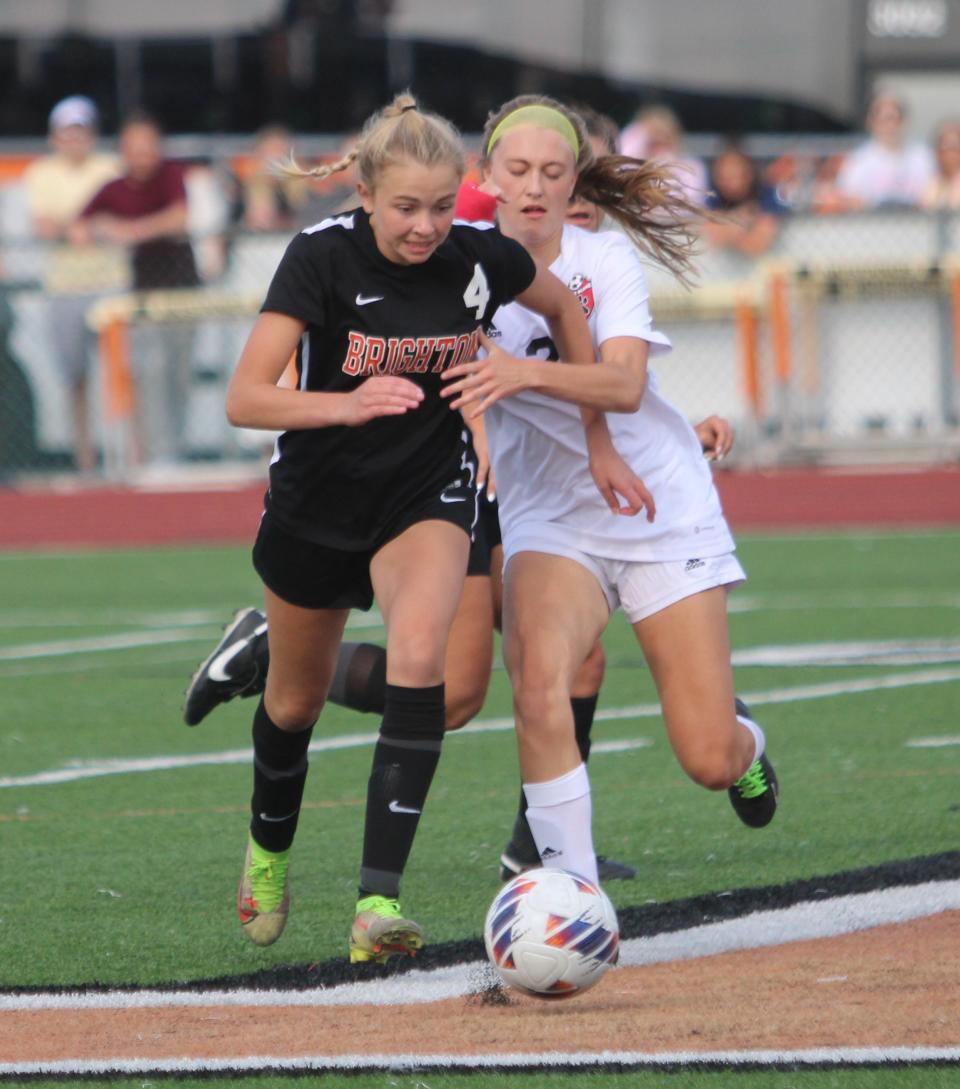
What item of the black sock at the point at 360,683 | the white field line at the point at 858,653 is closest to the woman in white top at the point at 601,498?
the black sock at the point at 360,683

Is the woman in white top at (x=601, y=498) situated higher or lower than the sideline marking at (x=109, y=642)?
higher

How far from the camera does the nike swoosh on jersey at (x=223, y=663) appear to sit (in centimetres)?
684

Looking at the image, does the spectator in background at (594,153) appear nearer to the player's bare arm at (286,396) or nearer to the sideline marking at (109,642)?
the player's bare arm at (286,396)

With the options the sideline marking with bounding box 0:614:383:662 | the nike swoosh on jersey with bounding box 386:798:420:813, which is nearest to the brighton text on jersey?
the nike swoosh on jersey with bounding box 386:798:420:813

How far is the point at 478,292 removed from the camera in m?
5.04

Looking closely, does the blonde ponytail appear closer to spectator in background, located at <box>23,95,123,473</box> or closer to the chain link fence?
the chain link fence

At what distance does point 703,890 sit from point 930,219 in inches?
440

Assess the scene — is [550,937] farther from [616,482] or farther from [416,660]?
[616,482]

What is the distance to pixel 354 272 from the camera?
4.90 metres

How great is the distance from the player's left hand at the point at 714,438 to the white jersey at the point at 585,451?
32 centimetres

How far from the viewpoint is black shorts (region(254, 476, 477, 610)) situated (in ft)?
16.5

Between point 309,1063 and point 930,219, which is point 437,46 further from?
point 309,1063

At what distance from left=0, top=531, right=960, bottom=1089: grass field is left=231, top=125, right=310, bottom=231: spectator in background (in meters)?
6.18

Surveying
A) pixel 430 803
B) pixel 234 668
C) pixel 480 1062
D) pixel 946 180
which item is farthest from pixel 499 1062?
pixel 946 180
